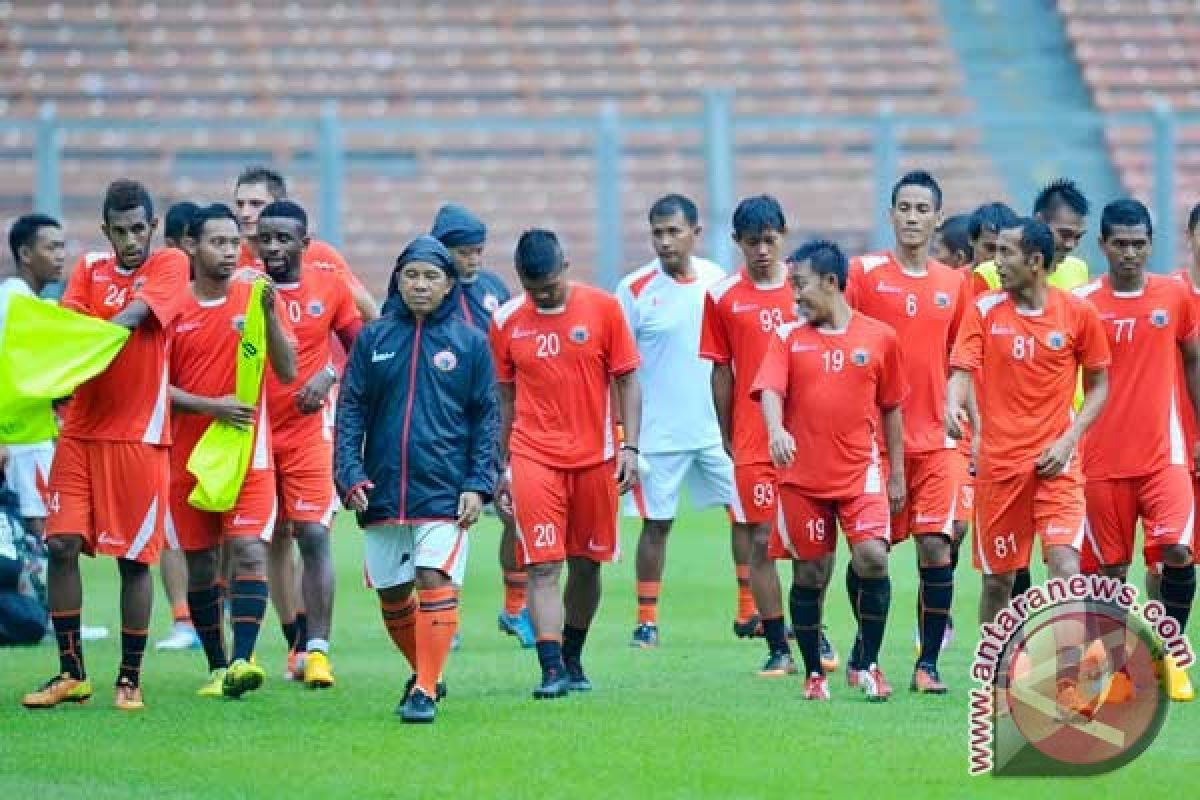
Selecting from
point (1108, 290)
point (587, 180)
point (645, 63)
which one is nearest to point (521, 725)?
point (1108, 290)

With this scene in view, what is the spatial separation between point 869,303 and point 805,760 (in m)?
3.23

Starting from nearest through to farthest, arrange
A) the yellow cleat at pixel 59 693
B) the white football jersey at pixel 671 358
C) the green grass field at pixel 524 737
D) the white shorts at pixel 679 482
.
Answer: the green grass field at pixel 524 737 → the yellow cleat at pixel 59 693 → the white shorts at pixel 679 482 → the white football jersey at pixel 671 358

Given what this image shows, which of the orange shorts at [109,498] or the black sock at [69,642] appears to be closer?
the orange shorts at [109,498]

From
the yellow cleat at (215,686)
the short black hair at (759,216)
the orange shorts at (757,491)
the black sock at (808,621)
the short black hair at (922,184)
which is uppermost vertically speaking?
the short black hair at (922,184)

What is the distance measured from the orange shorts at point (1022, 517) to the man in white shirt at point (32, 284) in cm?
565

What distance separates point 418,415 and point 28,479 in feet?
15.5

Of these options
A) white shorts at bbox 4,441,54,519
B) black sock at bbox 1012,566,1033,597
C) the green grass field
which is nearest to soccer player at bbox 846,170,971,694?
black sock at bbox 1012,566,1033,597

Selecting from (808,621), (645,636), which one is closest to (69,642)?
(808,621)

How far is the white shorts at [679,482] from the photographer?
45.3 ft

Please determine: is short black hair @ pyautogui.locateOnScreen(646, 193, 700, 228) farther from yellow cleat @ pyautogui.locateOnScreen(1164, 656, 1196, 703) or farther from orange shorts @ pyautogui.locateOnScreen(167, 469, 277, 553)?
yellow cleat @ pyautogui.locateOnScreen(1164, 656, 1196, 703)

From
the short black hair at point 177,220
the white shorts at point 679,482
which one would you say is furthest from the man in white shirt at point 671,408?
Answer: the short black hair at point 177,220

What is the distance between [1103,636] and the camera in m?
10.1

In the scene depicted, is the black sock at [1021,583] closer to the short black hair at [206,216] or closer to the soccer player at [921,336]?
the soccer player at [921,336]

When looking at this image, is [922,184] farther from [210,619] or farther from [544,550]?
[210,619]
